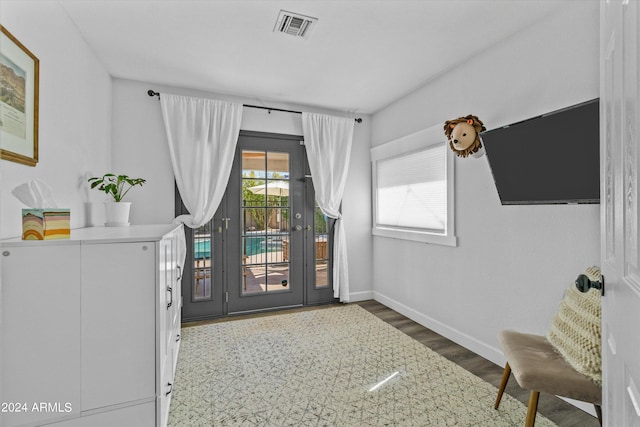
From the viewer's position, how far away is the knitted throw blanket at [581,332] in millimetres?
1405

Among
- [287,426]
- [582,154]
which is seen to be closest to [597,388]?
[582,154]

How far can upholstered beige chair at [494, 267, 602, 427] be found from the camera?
4.66 feet

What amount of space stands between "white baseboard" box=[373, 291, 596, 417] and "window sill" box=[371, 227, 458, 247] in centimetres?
78

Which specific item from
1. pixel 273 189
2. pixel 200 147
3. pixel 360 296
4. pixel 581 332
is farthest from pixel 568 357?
pixel 200 147

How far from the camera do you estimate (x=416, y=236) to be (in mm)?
3451

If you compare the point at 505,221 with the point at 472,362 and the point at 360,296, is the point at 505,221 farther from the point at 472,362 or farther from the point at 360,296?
the point at 360,296

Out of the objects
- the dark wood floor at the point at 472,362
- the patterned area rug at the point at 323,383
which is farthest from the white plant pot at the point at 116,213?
the dark wood floor at the point at 472,362

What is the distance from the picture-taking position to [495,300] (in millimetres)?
2574

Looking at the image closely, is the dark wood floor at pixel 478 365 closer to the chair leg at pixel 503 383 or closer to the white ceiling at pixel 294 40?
the chair leg at pixel 503 383

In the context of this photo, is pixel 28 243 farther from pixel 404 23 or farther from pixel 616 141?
pixel 404 23

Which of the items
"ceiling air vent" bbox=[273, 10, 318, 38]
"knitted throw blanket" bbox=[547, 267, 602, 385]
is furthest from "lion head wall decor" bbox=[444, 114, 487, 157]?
"ceiling air vent" bbox=[273, 10, 318, 38]

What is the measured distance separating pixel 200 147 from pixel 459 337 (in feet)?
10.3

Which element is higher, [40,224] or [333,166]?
[333,166]

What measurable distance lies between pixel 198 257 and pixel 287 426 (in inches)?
86.6
